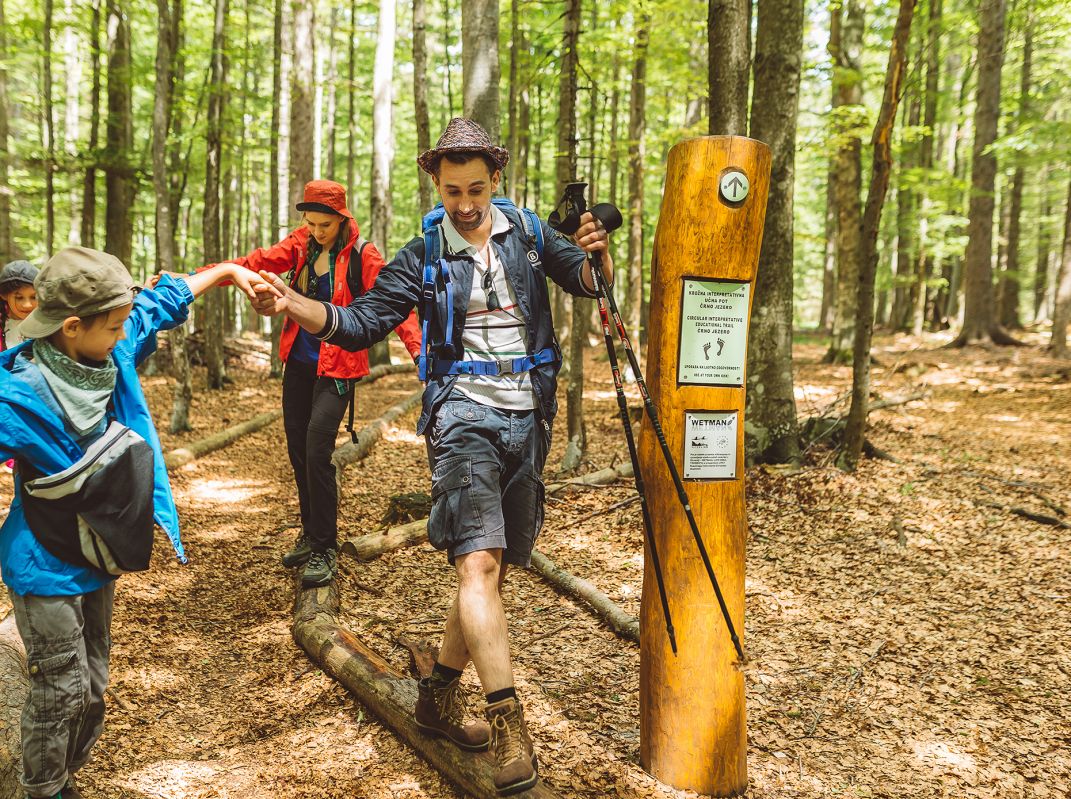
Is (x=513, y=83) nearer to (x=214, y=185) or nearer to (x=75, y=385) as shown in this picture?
(x=214, y=185)

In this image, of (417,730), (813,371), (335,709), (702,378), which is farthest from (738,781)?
(813,371)

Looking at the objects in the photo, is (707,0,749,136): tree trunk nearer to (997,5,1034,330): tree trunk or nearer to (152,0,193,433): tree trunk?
(152,0,193,433): tree trunk

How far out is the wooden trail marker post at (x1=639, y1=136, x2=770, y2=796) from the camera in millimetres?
2832

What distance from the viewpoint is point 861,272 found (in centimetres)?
644

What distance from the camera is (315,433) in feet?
15.0

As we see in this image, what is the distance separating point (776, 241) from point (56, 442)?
19.7 feet

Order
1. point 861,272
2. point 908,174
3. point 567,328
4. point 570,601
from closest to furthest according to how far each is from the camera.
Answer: point 570,601, point 861,272, point 908,174, point 567,328

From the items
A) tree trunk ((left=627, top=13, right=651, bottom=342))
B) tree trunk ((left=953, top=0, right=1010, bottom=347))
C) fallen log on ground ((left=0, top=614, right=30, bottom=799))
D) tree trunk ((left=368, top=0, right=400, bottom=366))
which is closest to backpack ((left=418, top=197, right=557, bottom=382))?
fallen log on ground ((left=0, top=614, right=30, bottom=799))

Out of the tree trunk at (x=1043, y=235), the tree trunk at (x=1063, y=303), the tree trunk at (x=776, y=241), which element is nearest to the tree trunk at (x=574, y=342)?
the tree trunk at (x=776, y=241)

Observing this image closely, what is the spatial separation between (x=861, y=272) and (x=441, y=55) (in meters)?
22.3

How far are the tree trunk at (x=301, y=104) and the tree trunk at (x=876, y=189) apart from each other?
9.66m

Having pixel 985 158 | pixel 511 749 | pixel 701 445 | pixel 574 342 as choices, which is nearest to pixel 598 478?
pixel 574 342

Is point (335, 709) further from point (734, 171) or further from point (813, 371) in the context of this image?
point (813, 371)

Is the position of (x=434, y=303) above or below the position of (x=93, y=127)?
below
